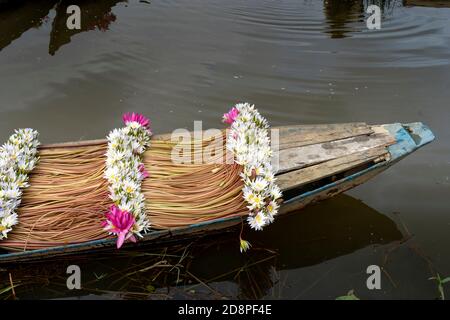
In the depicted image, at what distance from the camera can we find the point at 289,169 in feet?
11.6

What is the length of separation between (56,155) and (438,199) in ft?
10.9

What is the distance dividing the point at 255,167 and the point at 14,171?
5.93ft

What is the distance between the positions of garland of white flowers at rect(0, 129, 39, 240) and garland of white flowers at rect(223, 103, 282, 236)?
156 cm

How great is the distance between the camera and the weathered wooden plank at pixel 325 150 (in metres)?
3.60

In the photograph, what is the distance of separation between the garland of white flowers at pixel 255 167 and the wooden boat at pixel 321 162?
0.16 metres

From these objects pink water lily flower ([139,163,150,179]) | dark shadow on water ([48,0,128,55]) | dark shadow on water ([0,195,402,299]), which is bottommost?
dark shadow on water ([0,195,402,299])

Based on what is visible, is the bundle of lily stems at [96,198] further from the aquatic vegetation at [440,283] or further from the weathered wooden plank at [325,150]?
the aquatic vegetation at [440,283]

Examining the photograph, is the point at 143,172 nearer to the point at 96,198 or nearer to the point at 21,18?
the point at 96,198

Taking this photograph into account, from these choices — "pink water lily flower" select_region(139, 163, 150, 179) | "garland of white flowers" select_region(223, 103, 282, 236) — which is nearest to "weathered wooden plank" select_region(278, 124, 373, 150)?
"garland of white flowers" select_region(223, 103, 282, 236)

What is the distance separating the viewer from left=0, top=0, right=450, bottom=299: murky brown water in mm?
3516

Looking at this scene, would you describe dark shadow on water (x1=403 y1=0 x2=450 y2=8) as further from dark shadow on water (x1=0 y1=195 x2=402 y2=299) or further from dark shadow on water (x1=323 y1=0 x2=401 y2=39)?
dark shadow on water (x1=0 y1=195 x2=402 y2=299)

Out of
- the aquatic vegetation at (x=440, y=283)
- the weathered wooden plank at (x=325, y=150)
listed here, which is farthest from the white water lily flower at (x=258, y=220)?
the aquatic vegetation at (x=440, y=283)

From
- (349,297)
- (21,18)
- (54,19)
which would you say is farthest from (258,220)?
(21,18)

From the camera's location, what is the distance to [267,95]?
560 centimetres
